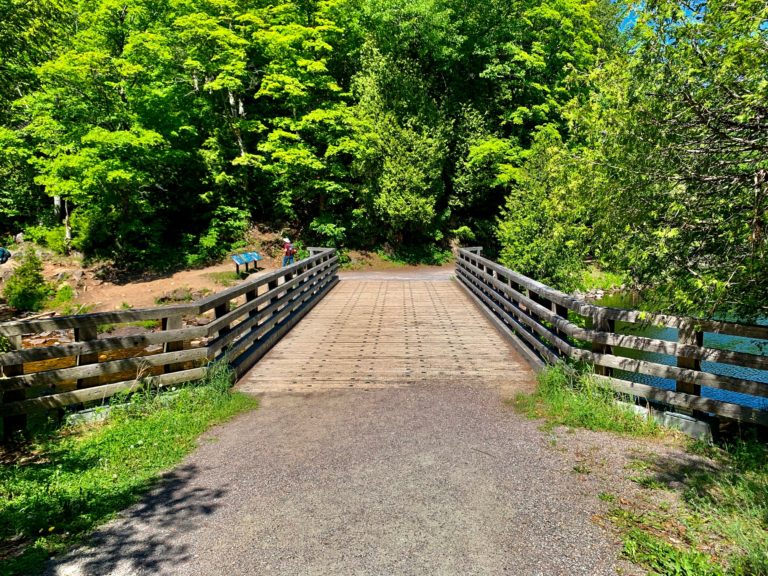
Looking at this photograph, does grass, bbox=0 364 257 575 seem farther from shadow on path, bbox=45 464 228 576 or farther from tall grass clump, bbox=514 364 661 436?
tall grass clump, bbox=514 364 661 436

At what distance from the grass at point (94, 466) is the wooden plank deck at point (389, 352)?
123 centimetres

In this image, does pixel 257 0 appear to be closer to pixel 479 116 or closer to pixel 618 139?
pixel 479 116

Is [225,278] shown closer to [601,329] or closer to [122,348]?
[122,348]

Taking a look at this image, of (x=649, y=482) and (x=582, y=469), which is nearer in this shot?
(x=649, y=482)

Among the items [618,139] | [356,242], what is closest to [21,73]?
[618,139]

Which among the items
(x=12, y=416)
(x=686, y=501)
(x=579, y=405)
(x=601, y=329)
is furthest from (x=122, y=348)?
(x=686, y=501)

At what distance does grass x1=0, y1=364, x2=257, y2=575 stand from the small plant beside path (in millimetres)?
3925

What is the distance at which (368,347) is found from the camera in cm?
916

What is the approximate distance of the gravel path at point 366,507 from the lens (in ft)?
10.3

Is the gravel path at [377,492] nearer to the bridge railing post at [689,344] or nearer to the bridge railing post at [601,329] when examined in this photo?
the bridge railing post at [689,344]

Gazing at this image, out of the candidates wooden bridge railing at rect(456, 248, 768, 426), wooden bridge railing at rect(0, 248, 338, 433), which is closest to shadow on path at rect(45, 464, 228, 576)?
wooden bridge railing at rect(0, 248, 338, 433)

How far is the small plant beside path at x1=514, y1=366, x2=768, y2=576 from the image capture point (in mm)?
2992

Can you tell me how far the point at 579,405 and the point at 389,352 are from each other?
3.93m

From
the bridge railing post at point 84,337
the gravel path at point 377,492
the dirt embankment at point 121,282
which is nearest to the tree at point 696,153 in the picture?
the gravel path at point 377,492
